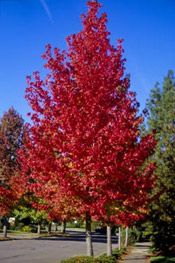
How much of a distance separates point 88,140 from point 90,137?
130 mm

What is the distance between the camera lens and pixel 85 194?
9.47 metres

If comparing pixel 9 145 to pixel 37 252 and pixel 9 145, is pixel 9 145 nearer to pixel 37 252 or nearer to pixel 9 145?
pixel 9 145

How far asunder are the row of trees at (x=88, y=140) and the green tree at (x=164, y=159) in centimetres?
904

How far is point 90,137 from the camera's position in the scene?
9.26 m

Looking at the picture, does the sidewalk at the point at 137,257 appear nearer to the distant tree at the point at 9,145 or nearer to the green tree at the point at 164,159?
the green tree at the point at 164,159

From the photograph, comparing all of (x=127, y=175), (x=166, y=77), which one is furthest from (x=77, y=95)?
(x=166, y=77)

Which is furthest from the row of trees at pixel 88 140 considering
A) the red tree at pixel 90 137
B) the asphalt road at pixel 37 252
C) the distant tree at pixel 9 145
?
the distant tree at pixel 9 145

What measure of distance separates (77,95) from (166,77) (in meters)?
14.0

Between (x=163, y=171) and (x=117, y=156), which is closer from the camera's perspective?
(x=117, y=156)

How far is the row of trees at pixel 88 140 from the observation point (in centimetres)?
910

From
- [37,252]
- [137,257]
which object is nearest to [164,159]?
[137,257]

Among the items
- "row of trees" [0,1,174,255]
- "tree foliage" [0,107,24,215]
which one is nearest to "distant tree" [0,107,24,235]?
"tree foliage" [0,107,24,215]

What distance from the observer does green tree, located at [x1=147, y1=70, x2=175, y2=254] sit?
1912 cm

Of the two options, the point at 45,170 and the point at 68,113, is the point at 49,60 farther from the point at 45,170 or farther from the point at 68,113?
the point at 45,170
